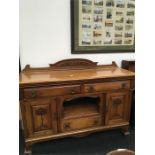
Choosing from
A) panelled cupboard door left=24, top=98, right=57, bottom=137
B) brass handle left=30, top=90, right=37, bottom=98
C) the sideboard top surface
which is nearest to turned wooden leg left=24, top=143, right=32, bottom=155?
panelled cupboard door left=24, top=98, right=57, bottom=137

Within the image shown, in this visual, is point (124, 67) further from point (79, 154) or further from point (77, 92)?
A: point (79, 154)

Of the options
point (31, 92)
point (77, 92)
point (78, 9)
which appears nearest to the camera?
point (31, 92)

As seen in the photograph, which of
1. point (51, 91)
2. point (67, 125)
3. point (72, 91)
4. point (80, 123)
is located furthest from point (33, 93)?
point (80, 123)

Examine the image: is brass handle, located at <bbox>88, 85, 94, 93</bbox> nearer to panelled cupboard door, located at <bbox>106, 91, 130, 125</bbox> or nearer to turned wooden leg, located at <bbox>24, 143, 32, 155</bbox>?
panelled cupboard door, located at <bbox>106, 91, 130, 125</bbox>

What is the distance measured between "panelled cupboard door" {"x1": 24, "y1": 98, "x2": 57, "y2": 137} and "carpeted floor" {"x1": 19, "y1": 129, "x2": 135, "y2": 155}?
22cm

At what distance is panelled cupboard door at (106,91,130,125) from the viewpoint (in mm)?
2057

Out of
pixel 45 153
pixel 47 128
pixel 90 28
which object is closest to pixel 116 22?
pixel 90 28

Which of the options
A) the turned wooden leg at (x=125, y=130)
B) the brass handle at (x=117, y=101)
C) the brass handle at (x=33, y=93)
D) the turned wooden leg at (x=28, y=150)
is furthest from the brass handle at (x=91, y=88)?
the turned wooden leg at (x=28, y=150)

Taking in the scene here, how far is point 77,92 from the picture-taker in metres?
1.89

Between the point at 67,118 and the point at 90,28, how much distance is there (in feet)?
3.58

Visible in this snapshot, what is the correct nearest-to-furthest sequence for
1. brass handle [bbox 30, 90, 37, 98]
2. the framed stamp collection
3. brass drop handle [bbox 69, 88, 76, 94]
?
brass handle [bbox 30, 90, 37, 98]
brass drop handle [bbox 69, 88, 76, 94]
the framed stamp collection

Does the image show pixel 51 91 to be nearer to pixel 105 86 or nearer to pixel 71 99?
pixel 71 99

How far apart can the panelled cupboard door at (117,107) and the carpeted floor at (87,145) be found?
218mm

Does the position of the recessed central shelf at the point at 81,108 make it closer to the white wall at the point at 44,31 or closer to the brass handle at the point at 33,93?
the brass handle at the point at 33,93
